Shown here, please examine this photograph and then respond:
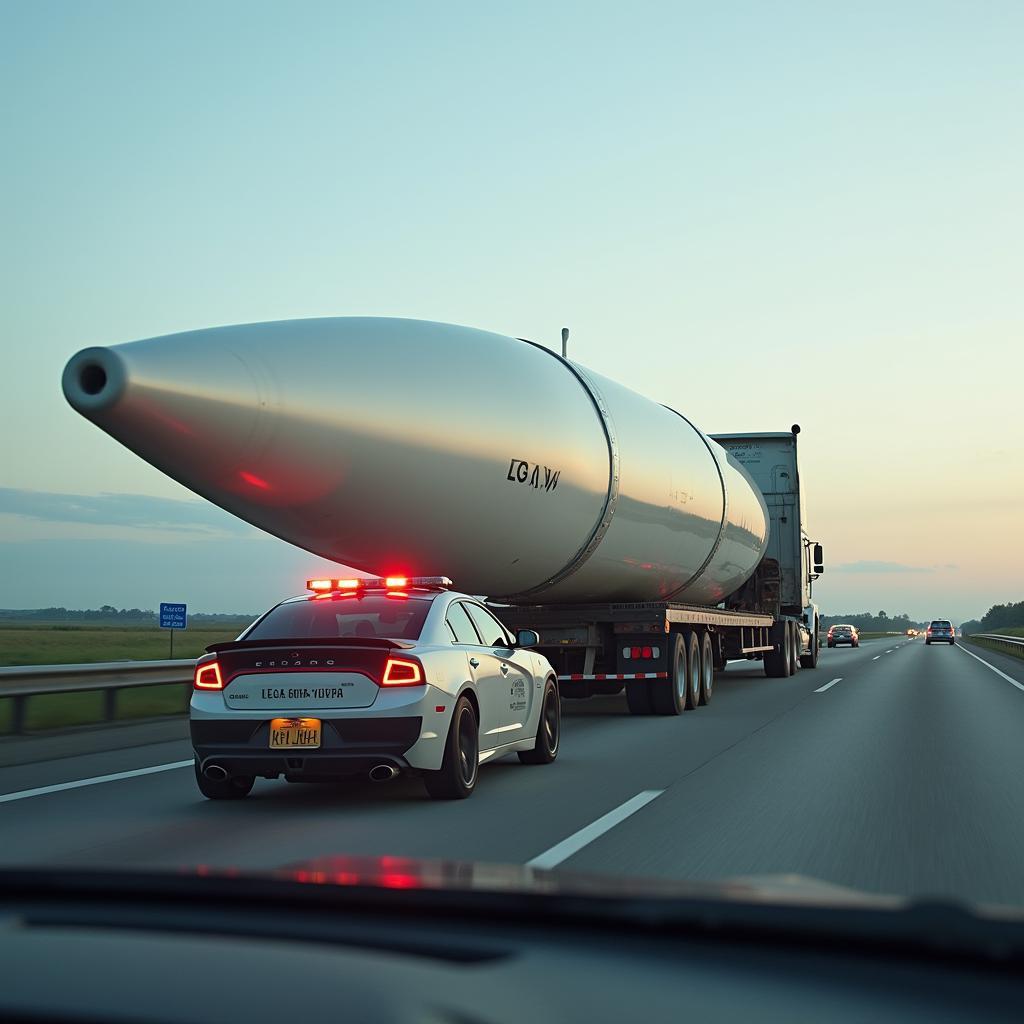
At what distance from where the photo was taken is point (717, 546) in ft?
69.4

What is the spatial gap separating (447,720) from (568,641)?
7.82m

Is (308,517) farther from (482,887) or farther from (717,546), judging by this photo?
(717,546)

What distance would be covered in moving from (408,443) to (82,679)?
6.02 meters

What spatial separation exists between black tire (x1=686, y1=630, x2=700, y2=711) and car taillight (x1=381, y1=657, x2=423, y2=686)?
1018 centimetres

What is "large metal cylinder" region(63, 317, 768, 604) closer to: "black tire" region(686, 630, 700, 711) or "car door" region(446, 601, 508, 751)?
"car door" region(446, 601, 508, 751)

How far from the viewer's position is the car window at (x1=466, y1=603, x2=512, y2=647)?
1106 centimetres

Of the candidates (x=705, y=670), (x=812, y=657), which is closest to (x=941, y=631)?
(x=812, y=657)

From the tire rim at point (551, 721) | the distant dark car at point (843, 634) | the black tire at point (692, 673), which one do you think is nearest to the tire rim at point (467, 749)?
the tire rim at point (551, 721)

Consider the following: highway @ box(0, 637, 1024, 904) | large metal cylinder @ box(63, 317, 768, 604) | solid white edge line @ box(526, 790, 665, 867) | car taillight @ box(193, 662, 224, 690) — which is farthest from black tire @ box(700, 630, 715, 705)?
car taillight @ box(193, 662, 224, 690)

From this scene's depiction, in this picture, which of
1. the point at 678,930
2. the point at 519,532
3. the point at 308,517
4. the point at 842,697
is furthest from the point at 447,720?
the point at 842,697

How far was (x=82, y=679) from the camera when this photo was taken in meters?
15.1

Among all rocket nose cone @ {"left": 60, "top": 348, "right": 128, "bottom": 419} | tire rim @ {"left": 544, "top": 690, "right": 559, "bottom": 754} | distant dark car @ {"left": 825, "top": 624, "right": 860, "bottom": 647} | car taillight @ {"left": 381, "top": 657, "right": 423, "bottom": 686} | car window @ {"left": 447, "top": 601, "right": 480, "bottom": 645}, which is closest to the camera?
rocket nose cone @ {"left": 60, "top": 348, "right": 128, "bottom": 419}

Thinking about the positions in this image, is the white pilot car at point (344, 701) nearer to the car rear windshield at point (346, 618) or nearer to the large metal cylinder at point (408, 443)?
the car rear windshield at point (346, 618)

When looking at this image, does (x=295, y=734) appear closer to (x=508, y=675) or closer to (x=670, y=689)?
(x=508, y=675)
